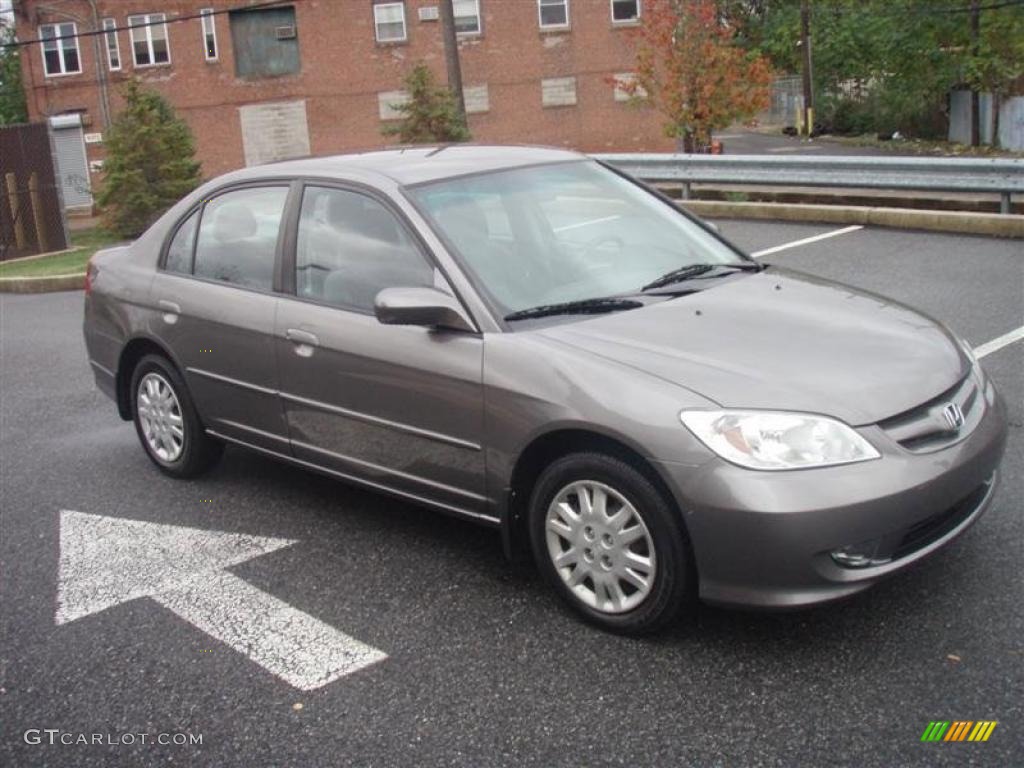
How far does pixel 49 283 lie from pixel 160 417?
36.7 ft

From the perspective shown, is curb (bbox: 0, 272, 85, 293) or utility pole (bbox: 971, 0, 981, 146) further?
utility pole (bbox: 971, 0, 981, 146)

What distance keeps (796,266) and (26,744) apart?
29.4 feet

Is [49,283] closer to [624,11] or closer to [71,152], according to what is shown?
[624,11]

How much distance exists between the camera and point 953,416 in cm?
394

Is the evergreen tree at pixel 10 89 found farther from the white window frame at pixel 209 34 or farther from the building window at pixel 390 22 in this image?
the building window at pixel 390 22

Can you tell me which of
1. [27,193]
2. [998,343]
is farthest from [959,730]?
[27,193]

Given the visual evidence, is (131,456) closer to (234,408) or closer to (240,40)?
(234,408)

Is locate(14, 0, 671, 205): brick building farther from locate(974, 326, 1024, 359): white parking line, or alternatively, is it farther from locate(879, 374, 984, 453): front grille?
locate(879, 374, 984, 453): front grille

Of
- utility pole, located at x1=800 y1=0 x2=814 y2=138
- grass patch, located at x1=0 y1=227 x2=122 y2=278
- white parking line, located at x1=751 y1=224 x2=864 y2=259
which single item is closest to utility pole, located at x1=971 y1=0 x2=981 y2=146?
utility pole, located at x1=800 y1=0 x2=814 y2=138

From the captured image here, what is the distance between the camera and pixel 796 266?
11.3m

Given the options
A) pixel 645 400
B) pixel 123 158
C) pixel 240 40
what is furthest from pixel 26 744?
pixel 240 40

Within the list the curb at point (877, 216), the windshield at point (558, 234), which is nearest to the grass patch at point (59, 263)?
the curb at point (877, 216)

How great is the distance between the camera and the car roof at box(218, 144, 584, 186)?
5059mm

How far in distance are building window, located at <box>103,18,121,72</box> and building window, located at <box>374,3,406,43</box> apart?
8996mm
